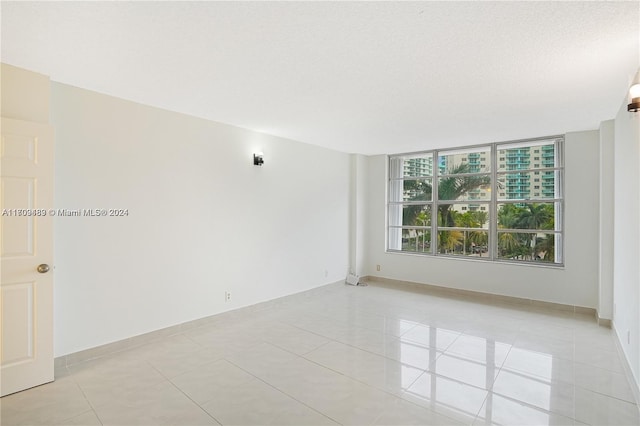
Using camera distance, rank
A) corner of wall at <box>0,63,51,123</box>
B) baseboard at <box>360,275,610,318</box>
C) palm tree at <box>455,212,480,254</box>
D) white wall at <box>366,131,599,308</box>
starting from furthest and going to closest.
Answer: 1. palm tree at <box>455,212,480,254</box>
2. baseboard at <box>360,275,610,318</box>
3. white wall at <box>366,131,599,308</box>
4. corner of wall at <box>0,63,51,123</box>

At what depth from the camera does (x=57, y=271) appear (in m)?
3.01

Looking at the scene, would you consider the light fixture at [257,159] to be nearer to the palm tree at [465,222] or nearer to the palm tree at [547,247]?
the palm tree at [465,222]

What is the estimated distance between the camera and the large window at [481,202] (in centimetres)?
514

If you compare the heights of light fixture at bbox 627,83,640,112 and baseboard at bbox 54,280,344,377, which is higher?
light fixture at bbox 627,83,640,112

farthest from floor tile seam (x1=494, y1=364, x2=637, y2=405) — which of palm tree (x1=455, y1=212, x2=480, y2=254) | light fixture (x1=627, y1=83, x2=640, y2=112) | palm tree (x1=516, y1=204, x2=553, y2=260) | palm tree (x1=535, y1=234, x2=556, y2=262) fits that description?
palm tree (x1=455, y1=212, x2=480, y2=254)

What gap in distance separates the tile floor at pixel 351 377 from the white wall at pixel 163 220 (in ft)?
1.37

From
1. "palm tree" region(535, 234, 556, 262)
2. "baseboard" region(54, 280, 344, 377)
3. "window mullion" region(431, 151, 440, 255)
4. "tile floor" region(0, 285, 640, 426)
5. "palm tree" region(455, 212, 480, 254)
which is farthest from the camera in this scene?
"window mullion" region(431, 151, 440, 255)

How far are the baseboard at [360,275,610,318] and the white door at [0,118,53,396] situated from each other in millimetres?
5103

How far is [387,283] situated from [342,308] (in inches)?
73.9

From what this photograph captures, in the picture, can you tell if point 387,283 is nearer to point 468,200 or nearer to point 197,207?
point 468,200

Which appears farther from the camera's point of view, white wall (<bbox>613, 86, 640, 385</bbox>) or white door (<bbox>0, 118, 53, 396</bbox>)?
white wall (<bbox>613, 86, 640, 385</bbox>)

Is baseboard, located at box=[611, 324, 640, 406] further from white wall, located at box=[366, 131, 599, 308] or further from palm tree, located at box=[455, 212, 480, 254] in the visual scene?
palm tree, located at box=[455, 212, 480, 254]

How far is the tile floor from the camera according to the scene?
235cm

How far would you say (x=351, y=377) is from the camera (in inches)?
113
